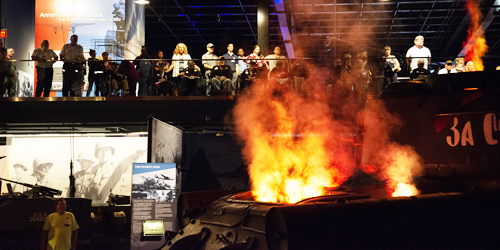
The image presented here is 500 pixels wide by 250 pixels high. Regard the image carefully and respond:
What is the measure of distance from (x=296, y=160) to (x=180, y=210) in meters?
1.80

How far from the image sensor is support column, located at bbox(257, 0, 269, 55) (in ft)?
58.1

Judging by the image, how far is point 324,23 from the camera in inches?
893

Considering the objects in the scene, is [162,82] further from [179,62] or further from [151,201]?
[151,201]

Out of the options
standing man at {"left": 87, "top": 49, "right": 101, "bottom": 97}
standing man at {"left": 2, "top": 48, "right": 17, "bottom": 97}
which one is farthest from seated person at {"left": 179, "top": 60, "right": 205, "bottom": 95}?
standing man at {"left": 2, "top": 48, "right": 17, "bottom": 97}

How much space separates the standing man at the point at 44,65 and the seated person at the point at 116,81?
1615mm

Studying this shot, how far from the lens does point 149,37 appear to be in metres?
27.6

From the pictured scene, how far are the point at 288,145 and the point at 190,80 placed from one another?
6826mm

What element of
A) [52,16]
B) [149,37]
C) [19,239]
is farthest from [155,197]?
[149,37]

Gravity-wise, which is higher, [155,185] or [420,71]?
[420,71]

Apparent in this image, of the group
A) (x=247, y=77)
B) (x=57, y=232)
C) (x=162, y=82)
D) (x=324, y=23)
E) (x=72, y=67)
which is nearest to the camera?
(x=57, y=232)

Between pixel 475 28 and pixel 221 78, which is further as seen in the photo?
pixel 475 28

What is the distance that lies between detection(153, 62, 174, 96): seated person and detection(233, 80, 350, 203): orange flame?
6.72 feet

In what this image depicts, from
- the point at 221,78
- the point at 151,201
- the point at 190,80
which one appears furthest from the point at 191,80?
the point at 151,201

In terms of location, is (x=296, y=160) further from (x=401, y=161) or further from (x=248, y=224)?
(x=248, y=224)
